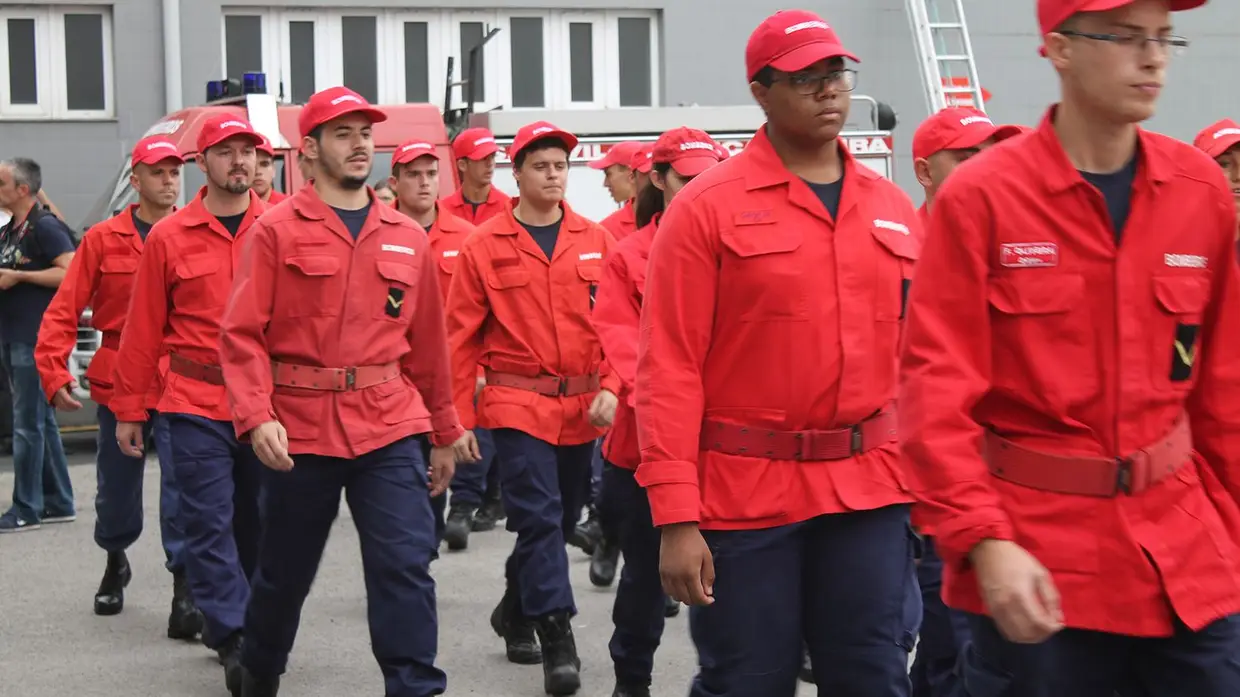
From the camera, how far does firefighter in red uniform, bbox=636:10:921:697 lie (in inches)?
185

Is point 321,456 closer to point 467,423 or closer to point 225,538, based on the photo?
point 225,538

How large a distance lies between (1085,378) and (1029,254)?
0.25 metres

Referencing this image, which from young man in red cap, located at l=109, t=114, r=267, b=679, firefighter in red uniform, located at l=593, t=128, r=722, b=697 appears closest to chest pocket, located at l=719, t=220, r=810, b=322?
firefighter in red uniform, located at l=593, t=128, r=722, b=697

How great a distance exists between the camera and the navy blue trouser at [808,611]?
469 centimetres

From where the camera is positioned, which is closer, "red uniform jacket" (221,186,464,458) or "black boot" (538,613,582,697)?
"red uniform jacket" (221,186,464,458)

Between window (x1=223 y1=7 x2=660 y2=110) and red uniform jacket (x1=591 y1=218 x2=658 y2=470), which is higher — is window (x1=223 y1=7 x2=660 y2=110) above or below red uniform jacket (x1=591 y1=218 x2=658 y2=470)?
above

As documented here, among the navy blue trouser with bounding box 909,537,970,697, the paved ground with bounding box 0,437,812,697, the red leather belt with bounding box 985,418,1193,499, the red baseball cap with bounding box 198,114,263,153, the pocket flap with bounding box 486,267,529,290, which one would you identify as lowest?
the paved ground with bounding box 0,437,812,697

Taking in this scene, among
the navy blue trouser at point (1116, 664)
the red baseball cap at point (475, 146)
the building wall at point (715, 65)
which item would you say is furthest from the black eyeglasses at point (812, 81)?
the building wall at point (715, 65)

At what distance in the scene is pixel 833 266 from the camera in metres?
4.86

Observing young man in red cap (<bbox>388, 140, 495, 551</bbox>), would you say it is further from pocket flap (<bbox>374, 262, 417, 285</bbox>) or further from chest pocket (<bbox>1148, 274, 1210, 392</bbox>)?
chest pocket (<bbox>1148, 274, 1210, 392</bbox>)

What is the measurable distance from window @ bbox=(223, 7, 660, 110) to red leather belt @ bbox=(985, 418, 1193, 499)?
17.8 m

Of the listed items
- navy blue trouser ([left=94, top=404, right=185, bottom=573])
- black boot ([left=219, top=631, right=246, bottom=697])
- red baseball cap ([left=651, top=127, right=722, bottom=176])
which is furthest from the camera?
navy blue trouser ([left=94, top=404, right=185, bottom=573])

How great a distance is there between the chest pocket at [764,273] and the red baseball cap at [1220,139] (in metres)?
3.59

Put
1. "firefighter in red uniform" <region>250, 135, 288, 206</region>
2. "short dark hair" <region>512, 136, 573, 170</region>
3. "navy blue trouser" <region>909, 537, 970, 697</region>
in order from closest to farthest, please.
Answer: "navy blue trouser" <region>909, 537, 970, 697</region> → "short dark hair" <region>512, 136, 573, 170</region> → "firefighter in red uniform" <region>250, 135, 288, 206</region>
